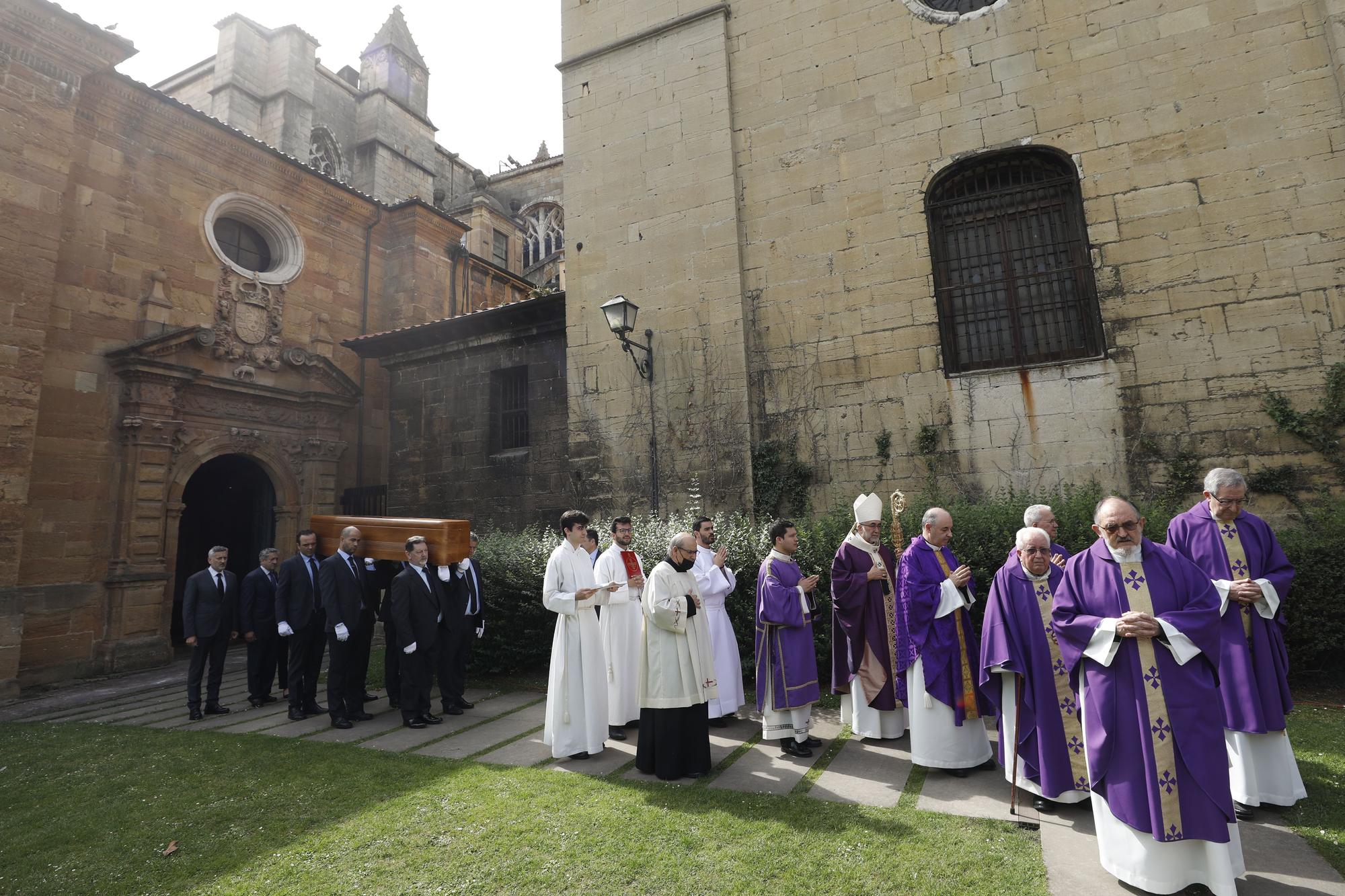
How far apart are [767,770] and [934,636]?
5.07 feet

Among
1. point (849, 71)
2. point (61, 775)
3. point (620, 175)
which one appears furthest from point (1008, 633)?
point (620, 175)

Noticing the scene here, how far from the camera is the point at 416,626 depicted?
22.9 feet

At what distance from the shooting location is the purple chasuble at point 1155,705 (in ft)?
10.1

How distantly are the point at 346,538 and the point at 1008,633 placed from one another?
651 centimetres

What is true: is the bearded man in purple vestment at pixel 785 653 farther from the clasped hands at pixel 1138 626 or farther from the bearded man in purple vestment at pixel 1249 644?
the bearded man in purple vestment at pixel 1249 644

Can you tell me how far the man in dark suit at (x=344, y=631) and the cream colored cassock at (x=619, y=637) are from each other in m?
2.80

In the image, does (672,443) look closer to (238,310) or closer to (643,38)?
(643,38)

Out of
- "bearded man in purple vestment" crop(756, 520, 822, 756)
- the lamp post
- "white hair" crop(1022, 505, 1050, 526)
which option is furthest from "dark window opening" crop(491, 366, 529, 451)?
"white hair" crop(1022, 505, 1050, 526)

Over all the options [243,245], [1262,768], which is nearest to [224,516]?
[243,245]

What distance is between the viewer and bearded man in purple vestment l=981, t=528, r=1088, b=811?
4.02 metres

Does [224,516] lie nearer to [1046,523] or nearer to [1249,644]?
[1046,523]

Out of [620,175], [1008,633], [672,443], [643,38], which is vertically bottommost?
[1008,633]

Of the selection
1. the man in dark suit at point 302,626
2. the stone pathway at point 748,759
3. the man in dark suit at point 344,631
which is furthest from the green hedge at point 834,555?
the man in dark suit at point 302,626

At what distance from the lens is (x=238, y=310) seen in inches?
530
